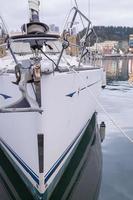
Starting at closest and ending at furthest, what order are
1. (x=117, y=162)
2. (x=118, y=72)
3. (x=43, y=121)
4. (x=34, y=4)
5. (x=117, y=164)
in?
(x=43, y=121) < (x=34, y=4) < (x=117, y=164) < (x=117, y=162) < (x=118, y=72)

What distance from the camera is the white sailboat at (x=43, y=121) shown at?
5203mm

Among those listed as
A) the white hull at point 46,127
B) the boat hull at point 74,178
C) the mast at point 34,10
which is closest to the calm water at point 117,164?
the boat hull at point 74,178

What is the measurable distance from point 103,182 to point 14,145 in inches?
62.4

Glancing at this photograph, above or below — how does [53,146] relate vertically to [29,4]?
below

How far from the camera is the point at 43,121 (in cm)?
522

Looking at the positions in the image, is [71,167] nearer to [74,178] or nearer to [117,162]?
[74,178]

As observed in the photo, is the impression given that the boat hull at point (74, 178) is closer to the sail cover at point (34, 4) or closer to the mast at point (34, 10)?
the mast at point (34, 10)

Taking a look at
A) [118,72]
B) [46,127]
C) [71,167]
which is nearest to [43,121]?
Answer: [46,127]

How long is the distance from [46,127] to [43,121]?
14 centimetres

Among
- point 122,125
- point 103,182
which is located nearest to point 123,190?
point 103,182

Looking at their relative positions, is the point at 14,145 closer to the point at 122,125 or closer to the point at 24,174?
the point at 24,174

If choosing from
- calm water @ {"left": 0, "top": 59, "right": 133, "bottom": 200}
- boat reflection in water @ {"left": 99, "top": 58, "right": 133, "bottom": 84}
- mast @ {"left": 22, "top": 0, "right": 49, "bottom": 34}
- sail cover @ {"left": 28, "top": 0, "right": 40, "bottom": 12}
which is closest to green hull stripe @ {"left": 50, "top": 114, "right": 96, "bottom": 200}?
calm water @ {"left": 0, "top": 59, "right": 133, "bottom": 200}

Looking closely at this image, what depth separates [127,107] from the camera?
14344 mm

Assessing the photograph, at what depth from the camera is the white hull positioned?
5316 millimetres
